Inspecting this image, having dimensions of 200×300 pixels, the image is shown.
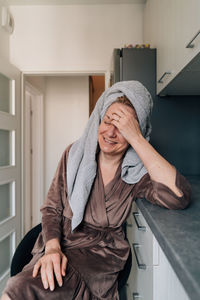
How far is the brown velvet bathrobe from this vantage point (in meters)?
0.73

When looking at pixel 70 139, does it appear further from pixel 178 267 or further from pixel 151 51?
pixel 178 267

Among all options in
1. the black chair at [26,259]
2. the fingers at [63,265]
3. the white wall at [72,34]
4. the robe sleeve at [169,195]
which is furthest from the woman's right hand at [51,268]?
the white wall at [72,34]

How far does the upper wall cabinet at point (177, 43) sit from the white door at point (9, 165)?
4.13ft

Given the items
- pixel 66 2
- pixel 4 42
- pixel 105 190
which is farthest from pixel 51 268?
pixel 66 2

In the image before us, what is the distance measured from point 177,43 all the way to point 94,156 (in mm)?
741

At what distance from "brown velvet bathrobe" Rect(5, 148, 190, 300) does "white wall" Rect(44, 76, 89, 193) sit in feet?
7.72

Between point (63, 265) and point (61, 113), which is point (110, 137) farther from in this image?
point (61, 113)

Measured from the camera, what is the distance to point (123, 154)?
1051 millimetres

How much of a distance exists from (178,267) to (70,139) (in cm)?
299

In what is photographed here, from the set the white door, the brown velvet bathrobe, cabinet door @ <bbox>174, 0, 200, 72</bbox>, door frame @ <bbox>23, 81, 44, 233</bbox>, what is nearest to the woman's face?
the brown velvet bathrobe

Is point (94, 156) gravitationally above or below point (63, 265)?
above

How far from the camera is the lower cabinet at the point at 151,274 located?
23.0 inches

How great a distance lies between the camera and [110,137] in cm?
97

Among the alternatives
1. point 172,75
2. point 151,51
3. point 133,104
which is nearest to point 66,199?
point 133,104
